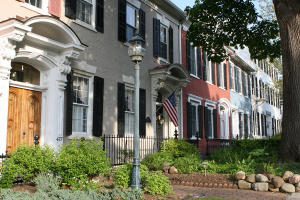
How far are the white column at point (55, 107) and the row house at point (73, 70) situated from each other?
0.09 feet

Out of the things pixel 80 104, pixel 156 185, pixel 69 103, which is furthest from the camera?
pixel 80 104

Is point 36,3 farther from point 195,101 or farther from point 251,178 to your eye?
point 195,101

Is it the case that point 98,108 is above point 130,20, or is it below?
below

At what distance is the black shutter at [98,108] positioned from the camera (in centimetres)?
1256

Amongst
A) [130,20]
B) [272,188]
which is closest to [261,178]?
[272,188]

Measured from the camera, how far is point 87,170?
8508 millimetres

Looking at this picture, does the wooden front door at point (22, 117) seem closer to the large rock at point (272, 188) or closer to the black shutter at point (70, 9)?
the black shutter at point (70, 9)

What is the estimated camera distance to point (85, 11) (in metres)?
12.9

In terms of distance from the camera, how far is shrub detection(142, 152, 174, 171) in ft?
40.9

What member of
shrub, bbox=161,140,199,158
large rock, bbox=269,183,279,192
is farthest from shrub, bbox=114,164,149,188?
shrub, bbox=161,140,199,158

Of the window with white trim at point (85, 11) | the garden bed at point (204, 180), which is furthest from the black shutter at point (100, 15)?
the garden bed at point (204, 180)

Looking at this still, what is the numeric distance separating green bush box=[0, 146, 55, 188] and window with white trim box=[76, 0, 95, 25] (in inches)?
221

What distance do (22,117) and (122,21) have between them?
19.1 ft

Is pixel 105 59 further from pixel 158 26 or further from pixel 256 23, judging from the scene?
pixel 256 23
